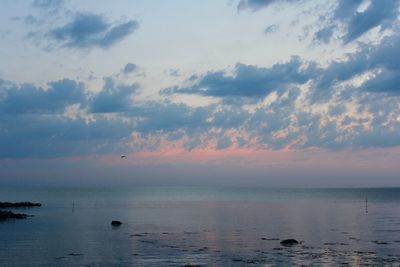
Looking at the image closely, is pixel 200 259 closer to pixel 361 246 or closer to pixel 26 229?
pixel 361 246

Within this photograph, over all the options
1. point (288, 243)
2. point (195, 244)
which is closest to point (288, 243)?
point (288, 243)

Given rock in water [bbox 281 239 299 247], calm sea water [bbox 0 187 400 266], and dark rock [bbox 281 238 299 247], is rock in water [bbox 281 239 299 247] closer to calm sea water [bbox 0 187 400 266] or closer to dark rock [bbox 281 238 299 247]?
dark rock [bbox 281 238 299 247]

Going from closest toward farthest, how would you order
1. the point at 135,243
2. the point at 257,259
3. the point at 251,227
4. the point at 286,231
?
1. the point at 257,259
2. the point at 135,243
3. the point at 286,231
4. the point at 251,227

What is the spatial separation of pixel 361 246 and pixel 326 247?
5144 mm

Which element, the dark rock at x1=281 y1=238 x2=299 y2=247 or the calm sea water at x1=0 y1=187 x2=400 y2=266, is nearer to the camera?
the calm sea water at x1=0 y1=187 x2=400 y2=266

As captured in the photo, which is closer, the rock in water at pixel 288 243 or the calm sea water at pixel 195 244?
the calm sea water at pixel 195 244

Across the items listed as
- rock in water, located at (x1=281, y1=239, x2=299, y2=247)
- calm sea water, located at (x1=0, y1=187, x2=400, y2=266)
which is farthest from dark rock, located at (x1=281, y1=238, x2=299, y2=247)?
calm sea water, located at (x1=0, y1=187, x2=400, y2=266)

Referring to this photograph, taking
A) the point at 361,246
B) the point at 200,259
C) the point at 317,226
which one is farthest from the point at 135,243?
the point at 317,226

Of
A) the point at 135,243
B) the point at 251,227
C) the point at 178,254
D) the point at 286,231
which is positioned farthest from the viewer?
the point at 251,227

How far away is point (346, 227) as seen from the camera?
87.4 m

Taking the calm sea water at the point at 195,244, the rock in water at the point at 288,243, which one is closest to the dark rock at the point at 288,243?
the rock in water at the point at 288,243

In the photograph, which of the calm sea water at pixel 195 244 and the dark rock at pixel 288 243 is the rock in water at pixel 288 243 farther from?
the calm sea water at pixel 195 244

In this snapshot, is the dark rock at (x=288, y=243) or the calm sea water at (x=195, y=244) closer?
the calm sea water at (x=195, y=244)

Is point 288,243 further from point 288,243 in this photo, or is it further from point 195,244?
point 195,244
